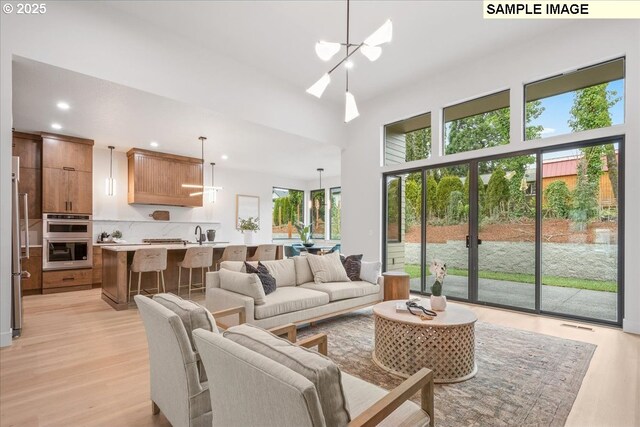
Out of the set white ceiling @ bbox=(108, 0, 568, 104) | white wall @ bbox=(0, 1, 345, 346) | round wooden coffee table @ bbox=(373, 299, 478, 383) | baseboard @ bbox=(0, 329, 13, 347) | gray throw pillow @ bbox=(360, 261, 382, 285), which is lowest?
baseboard @ bbox=(0, 329, 13, 347)

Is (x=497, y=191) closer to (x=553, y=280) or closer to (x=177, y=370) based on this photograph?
(x=553, y=280)

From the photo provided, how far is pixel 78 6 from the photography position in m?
A: 3.63

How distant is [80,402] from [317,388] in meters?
2.24

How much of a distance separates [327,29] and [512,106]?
2937 millimetres

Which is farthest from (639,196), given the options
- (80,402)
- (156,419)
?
(80,402)

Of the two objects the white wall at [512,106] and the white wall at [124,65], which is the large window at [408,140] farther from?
the white wall at [124,65]

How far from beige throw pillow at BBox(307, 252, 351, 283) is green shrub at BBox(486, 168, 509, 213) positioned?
2.57 metres

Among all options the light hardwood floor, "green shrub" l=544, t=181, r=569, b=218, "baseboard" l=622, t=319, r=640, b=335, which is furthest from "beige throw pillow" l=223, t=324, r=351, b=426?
"green shrub" l=544, t=181, r=569, b=218

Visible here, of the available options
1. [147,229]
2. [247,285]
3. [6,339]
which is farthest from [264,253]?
[6,339]

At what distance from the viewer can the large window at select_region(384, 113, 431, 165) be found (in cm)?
590

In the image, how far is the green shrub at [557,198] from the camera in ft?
14.6

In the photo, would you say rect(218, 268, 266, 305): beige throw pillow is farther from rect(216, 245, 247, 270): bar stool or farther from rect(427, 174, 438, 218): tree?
rect(427, 174, 438, 218): tree

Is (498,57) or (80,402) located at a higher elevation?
(498,57)

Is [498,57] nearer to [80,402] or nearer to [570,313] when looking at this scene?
[570,313]
